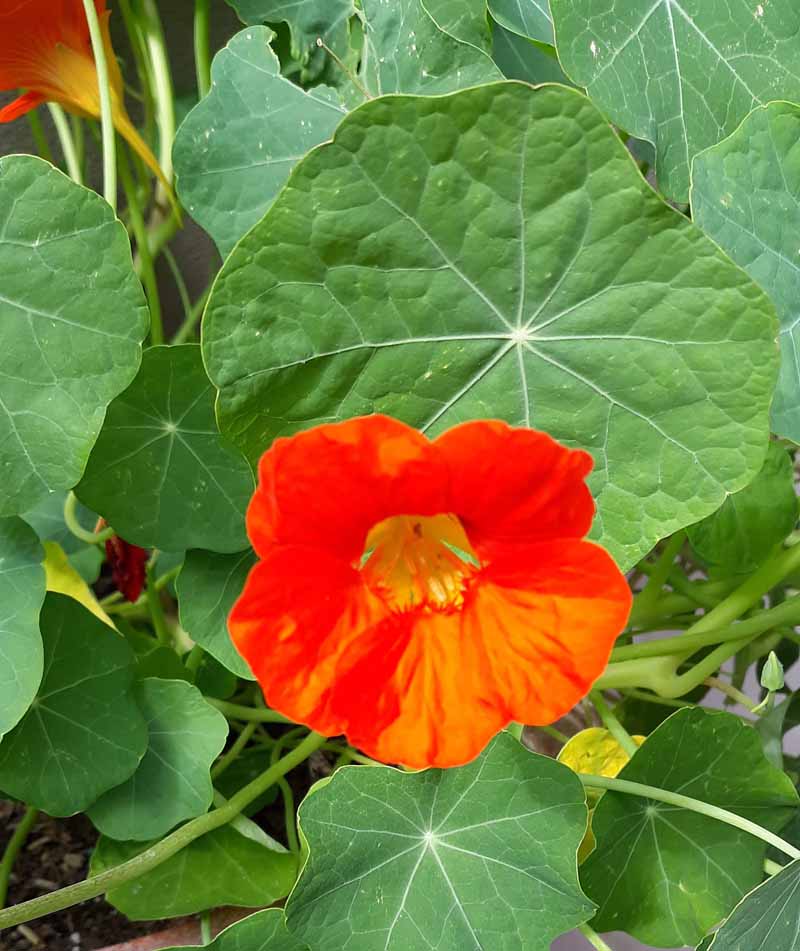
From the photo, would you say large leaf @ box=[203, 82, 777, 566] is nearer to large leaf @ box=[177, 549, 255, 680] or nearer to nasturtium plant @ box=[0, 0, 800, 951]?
nasturtium plant @ box=[0, 0, 800, 951]

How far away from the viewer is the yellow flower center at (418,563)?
0.46 metres

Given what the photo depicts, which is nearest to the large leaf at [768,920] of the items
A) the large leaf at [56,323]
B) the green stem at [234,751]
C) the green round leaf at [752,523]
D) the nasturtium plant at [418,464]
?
the nasturtium plant at [418,464]

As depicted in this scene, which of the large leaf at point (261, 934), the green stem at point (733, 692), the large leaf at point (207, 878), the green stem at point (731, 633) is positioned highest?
the green stem at point (731, 633)

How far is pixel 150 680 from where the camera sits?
30.4 inches

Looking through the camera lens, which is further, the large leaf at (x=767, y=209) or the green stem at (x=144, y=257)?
the green stem at (x=144, y=257)

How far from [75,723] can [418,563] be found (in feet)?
1.37

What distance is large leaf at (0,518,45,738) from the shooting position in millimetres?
637

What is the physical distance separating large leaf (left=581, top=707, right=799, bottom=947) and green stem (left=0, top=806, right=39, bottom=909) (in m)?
0.54

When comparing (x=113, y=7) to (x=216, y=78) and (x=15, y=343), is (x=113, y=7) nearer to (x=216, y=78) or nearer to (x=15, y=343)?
(x=216, y=78)

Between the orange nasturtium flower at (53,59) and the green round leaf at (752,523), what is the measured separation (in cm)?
56

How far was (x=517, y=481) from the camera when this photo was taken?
39 cm


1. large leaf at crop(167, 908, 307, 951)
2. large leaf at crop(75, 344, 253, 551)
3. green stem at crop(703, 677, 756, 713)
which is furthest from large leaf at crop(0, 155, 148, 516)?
green stem at crop(703, 677, 756, 713)

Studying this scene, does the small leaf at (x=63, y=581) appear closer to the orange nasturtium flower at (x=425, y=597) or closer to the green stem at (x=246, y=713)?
the green stem at (x=246, y=713)

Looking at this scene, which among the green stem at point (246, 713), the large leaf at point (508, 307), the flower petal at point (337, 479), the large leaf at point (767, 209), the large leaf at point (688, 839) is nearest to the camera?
the flower petal at point (337, 479)
